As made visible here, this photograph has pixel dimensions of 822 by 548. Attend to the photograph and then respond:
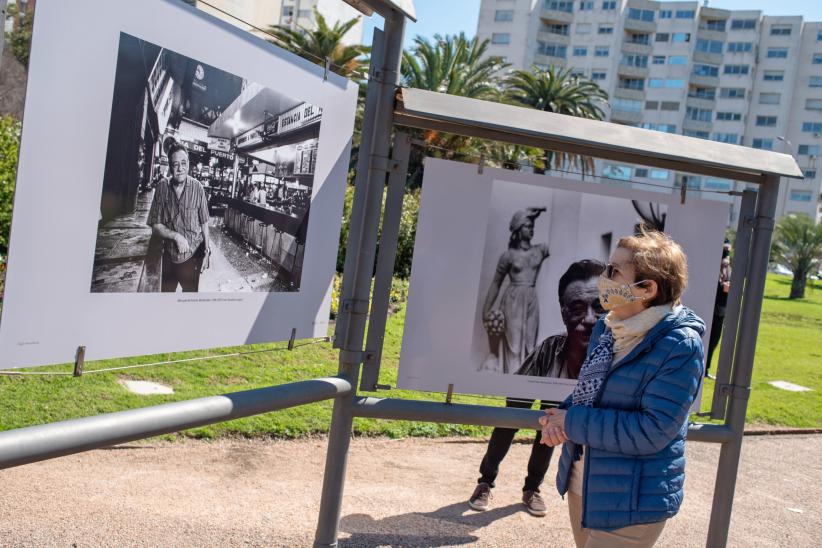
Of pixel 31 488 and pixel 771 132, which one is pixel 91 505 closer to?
pixel 31 488

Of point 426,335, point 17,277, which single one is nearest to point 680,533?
point 426,335

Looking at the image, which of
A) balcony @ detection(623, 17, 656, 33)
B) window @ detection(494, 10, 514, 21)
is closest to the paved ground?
window @ detection(494, 10, 514, 21)

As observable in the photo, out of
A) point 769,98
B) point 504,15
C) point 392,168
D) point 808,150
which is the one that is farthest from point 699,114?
point 392,168

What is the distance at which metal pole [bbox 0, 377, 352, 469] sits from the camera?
197cm

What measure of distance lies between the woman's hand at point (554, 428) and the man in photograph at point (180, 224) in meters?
1.38

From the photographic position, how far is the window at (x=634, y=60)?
85438mm

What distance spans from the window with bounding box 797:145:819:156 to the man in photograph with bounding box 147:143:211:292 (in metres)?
94.8

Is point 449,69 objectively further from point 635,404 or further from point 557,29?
point 557,29

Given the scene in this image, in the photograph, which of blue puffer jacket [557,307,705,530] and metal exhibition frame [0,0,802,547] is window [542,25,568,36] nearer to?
metal exhibition frame [0,0,802,547]

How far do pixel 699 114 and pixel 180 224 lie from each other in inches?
3635

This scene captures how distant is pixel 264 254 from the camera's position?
10.5 ft

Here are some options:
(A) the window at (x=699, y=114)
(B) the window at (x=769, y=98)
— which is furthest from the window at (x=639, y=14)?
(B) the window at (x=769, y=98)

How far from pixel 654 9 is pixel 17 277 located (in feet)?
305

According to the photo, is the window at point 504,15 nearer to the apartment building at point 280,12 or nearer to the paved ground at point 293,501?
the apartment building at point 280,12
